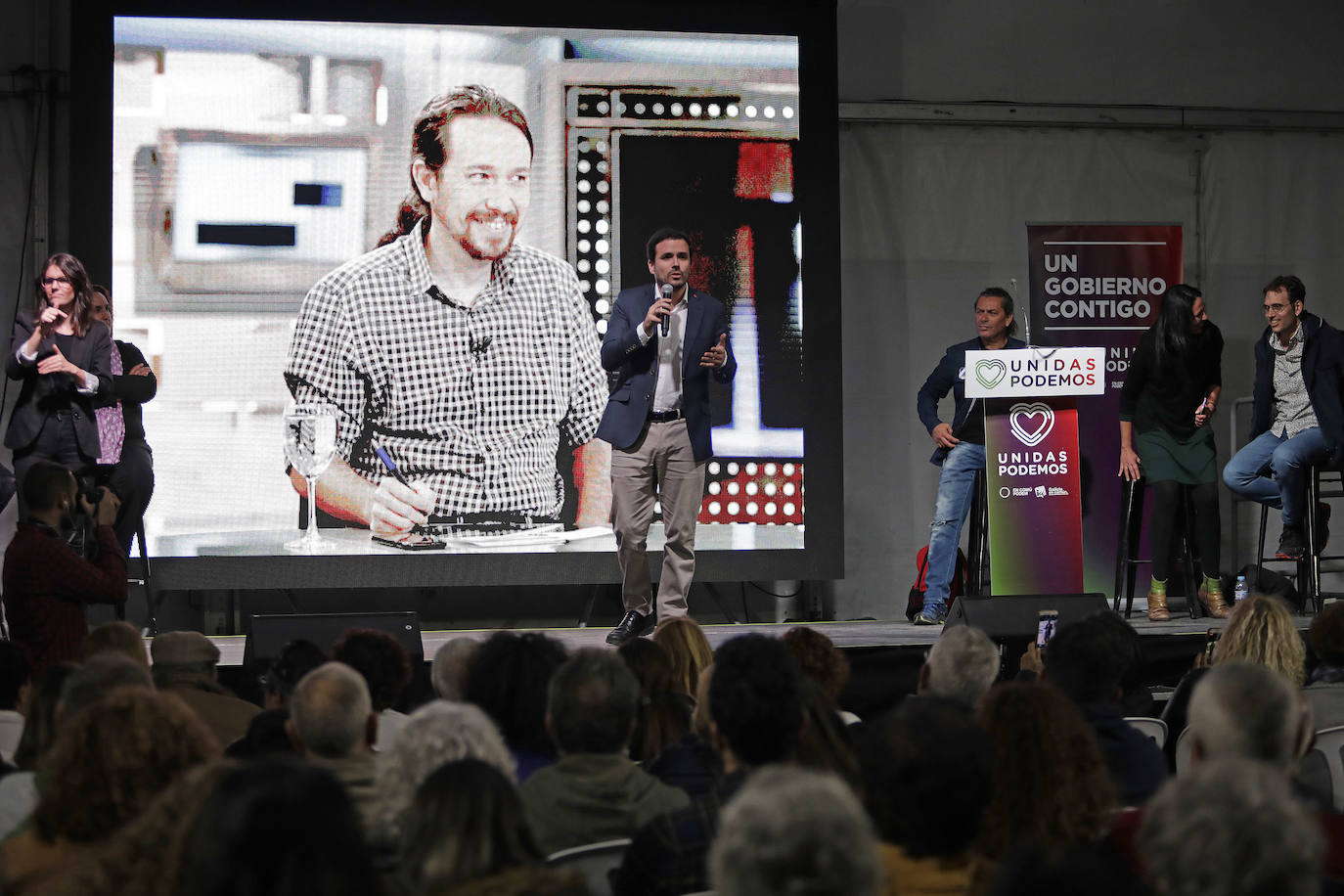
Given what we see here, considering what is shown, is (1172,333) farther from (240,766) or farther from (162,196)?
(240,766)

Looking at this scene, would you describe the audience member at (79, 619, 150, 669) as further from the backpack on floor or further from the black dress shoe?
the backpack on floor

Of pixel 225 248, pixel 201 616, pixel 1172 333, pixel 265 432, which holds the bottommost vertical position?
pixel 201 616

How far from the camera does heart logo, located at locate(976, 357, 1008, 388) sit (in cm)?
601

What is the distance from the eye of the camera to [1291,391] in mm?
6227

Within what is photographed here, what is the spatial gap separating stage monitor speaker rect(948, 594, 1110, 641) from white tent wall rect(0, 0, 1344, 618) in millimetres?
2691

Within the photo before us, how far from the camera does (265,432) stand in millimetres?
6930

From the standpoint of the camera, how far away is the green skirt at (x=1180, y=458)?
6.14 m

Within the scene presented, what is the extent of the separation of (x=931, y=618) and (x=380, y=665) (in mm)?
3585

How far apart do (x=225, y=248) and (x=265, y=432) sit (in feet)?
3.08

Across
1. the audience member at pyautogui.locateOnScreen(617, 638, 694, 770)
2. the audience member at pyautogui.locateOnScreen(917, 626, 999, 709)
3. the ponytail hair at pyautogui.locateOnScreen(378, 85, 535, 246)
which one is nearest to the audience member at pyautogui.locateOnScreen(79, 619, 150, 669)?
the audience member at pyautogui.locateOnScreen(617, 638, 694, 770)

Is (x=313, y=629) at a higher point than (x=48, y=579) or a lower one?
lower

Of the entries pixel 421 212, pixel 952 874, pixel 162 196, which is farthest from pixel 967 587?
pixel 952 874

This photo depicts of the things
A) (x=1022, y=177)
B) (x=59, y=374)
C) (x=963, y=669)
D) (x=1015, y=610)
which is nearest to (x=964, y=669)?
(x=963, y=669)

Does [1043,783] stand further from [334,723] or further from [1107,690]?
[334,723]
